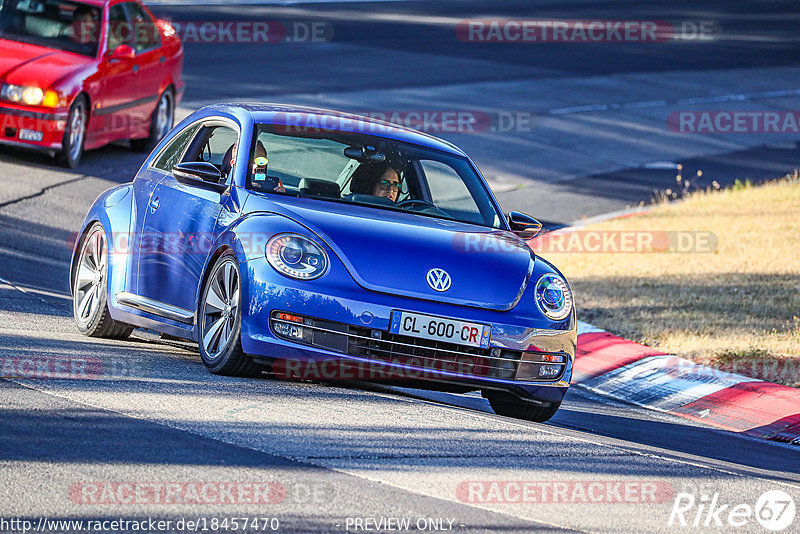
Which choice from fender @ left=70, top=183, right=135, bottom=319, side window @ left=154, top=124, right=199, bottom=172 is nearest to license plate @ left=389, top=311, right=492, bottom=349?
fender @ left=70, top=183, right=135, bottom=319

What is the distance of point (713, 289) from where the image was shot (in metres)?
12.2

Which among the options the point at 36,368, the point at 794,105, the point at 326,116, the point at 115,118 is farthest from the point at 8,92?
the point at 794,105

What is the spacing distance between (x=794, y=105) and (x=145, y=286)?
69.0ft

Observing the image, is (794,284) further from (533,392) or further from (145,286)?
(145,286)

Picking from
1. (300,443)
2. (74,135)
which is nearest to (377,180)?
(300,443)

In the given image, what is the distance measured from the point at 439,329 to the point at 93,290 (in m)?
2.80

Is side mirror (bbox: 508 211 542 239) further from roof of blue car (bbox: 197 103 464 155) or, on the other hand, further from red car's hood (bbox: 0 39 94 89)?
red car's hood (bbox: 0 39 94 89)

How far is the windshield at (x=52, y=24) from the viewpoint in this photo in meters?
15.1

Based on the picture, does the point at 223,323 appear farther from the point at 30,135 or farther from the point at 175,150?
the point at 30,135

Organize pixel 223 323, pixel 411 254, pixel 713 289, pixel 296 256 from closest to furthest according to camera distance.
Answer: pixel 296 256 → pixel 411 254 → pixel 223 323 → pixel 713 289

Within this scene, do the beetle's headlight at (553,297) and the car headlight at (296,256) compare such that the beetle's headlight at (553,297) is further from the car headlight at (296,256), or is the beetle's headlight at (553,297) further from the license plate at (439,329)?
the car headlight at (296,256)

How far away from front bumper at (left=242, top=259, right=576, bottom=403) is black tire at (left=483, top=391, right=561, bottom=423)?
575 mm

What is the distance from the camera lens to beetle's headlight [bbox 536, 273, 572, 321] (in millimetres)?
7359

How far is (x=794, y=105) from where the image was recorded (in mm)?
26766
